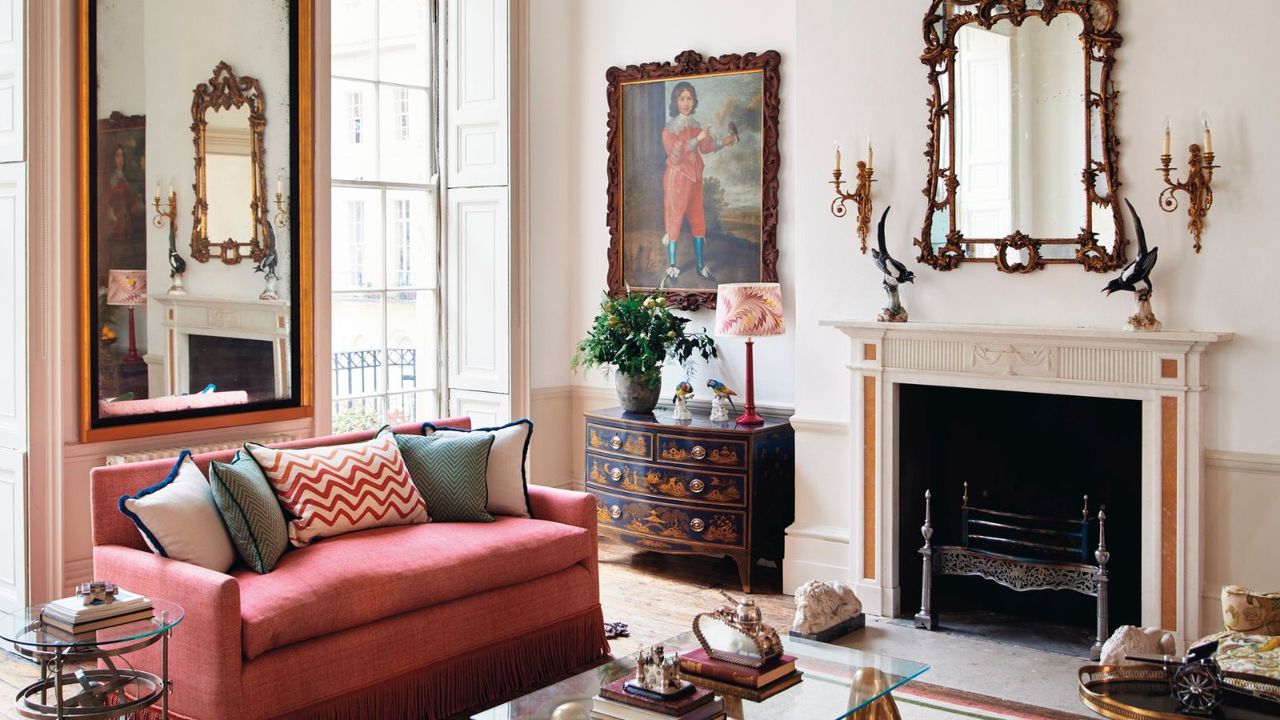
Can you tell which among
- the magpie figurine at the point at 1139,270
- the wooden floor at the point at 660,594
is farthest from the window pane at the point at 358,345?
the magpie figurine at the point at 1139,270

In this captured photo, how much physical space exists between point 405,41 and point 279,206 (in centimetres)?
140

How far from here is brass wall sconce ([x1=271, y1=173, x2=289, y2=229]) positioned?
16.7 feet

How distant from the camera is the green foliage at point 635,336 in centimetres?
565

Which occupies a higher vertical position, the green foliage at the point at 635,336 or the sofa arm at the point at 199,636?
the green foliage at the point at 635,336

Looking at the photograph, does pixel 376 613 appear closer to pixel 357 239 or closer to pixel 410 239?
pixel 357 239

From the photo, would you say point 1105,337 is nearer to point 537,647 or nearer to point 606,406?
point 537,647

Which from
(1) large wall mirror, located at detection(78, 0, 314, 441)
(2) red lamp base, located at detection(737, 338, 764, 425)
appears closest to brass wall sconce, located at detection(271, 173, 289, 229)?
(1) large wall mirror, located at detection(78, 0, 314, 441)

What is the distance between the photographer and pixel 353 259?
5852 millimetres

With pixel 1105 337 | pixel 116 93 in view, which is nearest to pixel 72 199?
pixel 116 93

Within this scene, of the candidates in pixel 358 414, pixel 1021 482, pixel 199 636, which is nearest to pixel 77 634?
pixel 199 636

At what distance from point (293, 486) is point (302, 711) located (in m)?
0.81

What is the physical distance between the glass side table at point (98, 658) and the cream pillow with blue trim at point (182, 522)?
0.26 metres

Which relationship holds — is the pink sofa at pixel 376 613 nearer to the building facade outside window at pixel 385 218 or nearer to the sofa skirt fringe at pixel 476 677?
the sofa skirt fringe at pixel 476 677

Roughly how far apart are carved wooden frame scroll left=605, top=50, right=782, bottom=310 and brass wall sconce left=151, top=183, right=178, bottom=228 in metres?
2.29
